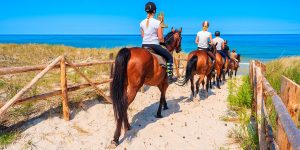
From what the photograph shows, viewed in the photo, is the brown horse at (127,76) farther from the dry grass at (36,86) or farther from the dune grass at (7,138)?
the dune grass at (7,138)

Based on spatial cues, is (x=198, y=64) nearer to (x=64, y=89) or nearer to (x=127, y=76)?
(x=127, y=76)

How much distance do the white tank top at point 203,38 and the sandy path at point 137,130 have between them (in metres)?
2.75

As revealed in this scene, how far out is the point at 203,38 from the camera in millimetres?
10414

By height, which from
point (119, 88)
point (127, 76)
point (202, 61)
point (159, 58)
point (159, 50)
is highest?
point (159, 50)

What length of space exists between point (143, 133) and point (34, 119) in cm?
252

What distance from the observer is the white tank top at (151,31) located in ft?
22.3

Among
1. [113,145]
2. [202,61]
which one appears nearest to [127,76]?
[113,145]

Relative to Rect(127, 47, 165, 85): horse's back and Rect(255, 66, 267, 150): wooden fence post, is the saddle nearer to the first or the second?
Rect(127, 47, 165, 85): horse's back

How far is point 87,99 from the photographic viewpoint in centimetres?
809

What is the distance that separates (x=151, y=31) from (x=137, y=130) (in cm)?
239

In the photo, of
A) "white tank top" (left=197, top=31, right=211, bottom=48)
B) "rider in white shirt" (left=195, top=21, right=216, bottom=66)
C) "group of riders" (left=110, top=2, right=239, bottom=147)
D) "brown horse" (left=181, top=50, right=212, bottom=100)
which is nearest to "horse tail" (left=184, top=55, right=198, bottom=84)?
"brown horse" (left=181, top=50, right=212, bottom=100)

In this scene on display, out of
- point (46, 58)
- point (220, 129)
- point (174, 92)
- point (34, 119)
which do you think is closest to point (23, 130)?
point (34, 119)

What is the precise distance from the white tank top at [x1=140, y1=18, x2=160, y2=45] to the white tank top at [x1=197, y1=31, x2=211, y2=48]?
378 cm

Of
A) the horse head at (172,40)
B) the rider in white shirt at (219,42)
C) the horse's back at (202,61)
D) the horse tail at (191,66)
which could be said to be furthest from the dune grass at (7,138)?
the rider in white shirt at (219,42)
